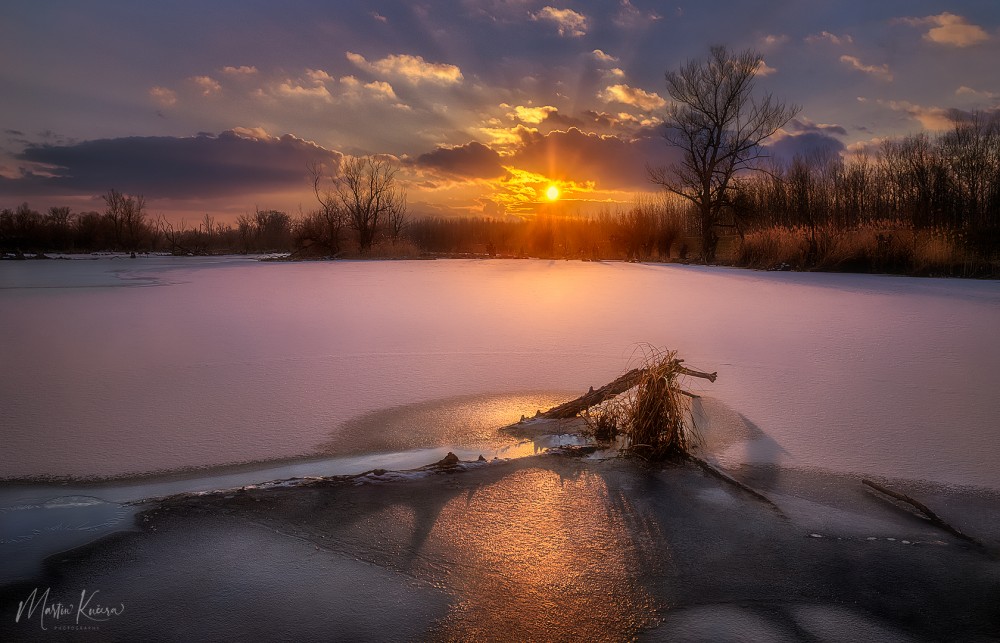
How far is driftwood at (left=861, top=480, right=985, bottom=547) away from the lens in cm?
193

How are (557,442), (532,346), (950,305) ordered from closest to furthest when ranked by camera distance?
(557,442) → (532,346) → (950,305)

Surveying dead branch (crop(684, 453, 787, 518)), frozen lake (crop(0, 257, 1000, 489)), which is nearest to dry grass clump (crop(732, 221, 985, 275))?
frozen lake (crop(0, 257, 1000, 489))

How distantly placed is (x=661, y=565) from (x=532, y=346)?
132 inches

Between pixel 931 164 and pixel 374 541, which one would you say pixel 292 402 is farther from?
pixel 931 164

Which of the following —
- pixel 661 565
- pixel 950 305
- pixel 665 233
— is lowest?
pixel 661 565

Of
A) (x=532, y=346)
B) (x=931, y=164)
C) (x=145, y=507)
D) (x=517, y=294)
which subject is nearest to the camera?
(x=145, y=507)

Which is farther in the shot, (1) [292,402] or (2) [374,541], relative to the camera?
(1) [292,402]

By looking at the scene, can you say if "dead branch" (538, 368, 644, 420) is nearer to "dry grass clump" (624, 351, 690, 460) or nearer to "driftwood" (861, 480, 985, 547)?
"dry grass clump" (624, 351, 690, 460)

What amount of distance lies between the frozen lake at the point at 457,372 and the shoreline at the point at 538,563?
506mm

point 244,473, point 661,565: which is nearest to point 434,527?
point 661,565

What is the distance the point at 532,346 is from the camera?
5098 mm

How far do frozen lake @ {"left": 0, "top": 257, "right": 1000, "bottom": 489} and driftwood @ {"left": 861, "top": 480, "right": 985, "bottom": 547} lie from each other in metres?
0.26

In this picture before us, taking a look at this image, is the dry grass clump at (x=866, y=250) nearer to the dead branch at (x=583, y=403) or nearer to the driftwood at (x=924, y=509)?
the dead branch at (x=583, y=403)
